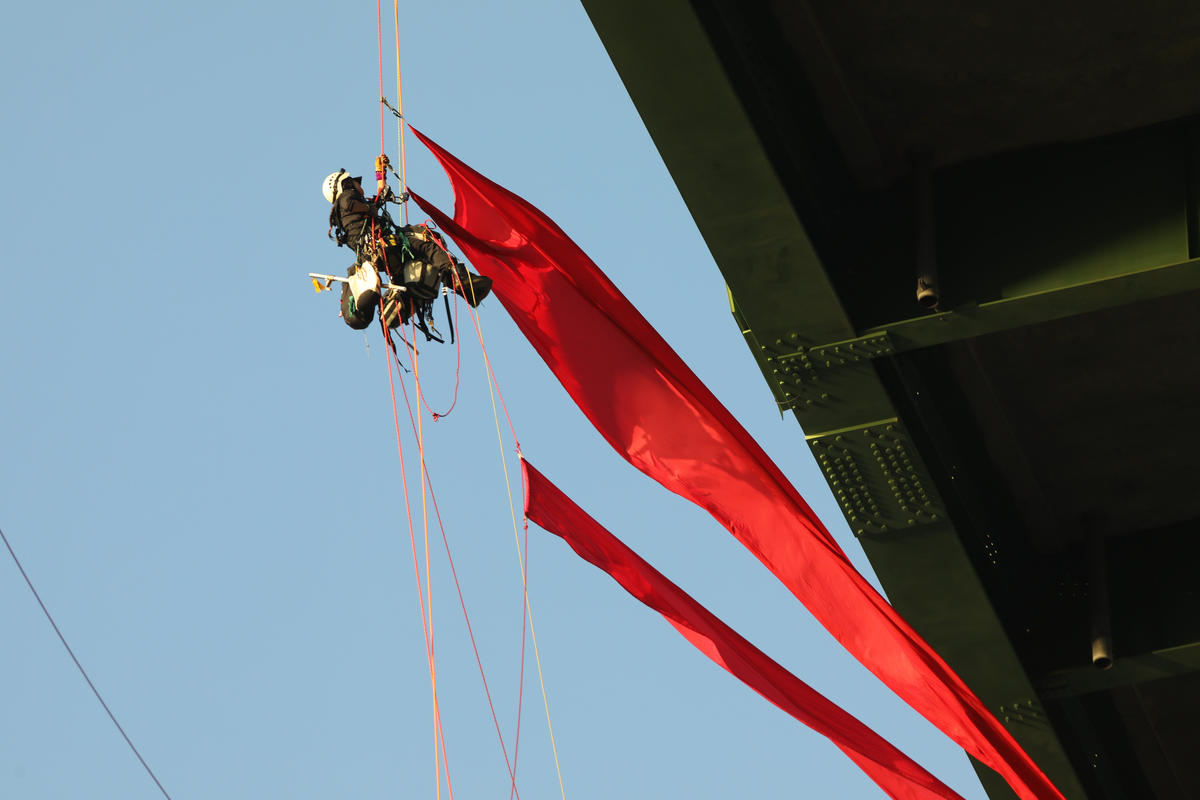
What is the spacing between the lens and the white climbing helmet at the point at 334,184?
29.4ft

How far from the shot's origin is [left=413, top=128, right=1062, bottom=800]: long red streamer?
8898 millimetres

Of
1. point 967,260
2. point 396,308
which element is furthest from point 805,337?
point 396,308

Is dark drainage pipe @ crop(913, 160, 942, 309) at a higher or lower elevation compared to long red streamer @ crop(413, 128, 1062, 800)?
higher

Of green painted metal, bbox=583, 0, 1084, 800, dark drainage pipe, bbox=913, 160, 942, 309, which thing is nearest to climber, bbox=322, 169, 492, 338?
green painted metal, bbox=583, 0, 1084, 800

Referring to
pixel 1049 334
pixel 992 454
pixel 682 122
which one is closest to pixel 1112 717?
pixel 992 454

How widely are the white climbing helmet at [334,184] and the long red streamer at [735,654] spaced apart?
1.88 m

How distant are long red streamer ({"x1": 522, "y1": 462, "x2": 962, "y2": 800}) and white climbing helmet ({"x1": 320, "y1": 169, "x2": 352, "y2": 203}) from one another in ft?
6.17

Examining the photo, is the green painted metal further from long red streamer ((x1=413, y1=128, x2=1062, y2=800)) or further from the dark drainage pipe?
long red streamer ((x1=413, y1=128, x2=1062, y2=800))

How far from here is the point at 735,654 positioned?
919cm

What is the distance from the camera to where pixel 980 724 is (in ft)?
29.6

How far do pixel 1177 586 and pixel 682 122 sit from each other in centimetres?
528

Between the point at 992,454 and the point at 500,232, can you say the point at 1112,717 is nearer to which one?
the point at 992,454

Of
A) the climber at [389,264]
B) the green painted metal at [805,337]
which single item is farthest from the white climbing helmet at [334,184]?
the green painted metal at [805,337]

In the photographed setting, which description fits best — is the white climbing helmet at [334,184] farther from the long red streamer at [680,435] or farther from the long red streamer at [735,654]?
the long red streamer at [735,654]
